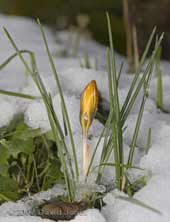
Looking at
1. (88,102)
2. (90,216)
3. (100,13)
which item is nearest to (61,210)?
(90,216)

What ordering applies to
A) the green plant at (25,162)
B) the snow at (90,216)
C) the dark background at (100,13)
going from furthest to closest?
the dark background at (100,13), the green plant at (25,162), the snow at (90,216)

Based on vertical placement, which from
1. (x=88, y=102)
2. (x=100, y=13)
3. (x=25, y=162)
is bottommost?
(x=100, y=13)

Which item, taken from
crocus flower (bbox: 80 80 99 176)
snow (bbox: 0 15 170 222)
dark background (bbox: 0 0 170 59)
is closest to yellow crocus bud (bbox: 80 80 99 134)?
crocus flower (bbox: 80 80 99 176)

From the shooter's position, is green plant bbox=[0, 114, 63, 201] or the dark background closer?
green plant bbox=[0, 114, 63, 201]

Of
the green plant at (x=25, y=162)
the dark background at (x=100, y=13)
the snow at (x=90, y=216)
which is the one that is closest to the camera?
the snow at (x=90, y=216)

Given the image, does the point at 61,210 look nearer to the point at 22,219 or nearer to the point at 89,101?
the point at 22,219

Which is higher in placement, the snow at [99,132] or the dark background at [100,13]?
the snow at [99,132]

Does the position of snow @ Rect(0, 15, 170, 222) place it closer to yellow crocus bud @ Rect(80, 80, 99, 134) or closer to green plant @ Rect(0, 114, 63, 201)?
green plant @ Rect(0, 114, 63, 201)

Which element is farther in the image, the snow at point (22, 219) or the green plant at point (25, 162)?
the green plant at point (25, 162)

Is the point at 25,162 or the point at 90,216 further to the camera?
the point at 25,162

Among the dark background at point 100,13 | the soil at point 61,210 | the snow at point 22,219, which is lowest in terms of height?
the dark background at point 100,13

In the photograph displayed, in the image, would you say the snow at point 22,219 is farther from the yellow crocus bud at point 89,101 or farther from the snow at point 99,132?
the yellow crocus bud at point 89,101

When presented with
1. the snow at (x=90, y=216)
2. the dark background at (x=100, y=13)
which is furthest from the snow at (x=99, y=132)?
the dark background at (x=100, y=13)

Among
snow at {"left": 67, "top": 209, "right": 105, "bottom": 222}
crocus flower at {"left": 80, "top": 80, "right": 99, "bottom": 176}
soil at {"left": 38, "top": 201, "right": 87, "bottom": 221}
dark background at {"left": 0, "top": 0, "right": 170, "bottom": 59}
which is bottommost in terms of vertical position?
dark background at {"left": 0, "top": 0, "right": 170, "bottom": 59}
